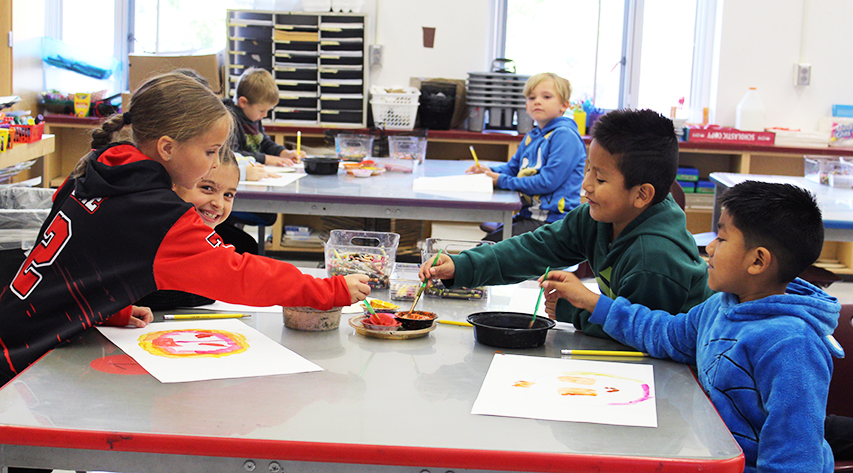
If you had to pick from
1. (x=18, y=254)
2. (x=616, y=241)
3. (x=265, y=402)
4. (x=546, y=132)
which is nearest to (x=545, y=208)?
(x=546, y=132)

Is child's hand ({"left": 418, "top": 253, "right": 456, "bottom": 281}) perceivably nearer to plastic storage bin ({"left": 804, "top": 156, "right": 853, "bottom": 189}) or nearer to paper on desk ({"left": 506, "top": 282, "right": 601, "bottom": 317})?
paper on desk ({"left": 506, "top": 282, "right": 601, "bottom": 317})

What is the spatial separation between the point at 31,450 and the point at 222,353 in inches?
13.1

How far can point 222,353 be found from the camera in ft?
3.90

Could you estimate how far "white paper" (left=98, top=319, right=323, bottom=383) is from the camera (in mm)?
1104

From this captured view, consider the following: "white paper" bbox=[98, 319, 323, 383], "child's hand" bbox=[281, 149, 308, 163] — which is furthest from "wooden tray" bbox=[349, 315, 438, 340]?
"child's hand" bbox=[281, 149, 308, 163]

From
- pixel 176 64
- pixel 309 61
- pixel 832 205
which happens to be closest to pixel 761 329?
pixel 832 205

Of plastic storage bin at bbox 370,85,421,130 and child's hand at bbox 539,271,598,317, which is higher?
plastic storage bin at bbox 370,85,421,130

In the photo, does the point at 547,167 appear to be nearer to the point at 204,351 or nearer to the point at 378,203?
the point at 378,203

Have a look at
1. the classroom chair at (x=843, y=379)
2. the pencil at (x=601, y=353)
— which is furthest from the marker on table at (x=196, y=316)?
the classroom chair at (x=843, y=379)

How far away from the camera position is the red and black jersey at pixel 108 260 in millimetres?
1218

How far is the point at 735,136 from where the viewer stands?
182 inches

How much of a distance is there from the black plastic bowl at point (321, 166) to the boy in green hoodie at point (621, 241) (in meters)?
1.73

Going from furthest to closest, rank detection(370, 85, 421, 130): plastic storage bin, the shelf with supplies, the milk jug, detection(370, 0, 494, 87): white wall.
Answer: detection(370, 0, 494, 87): white wall → the milk jug → the shelf with supplies → detection(370, 85, 421, 130): plastic storage bin

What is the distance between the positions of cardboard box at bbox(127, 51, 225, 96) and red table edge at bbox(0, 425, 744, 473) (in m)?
3.96
